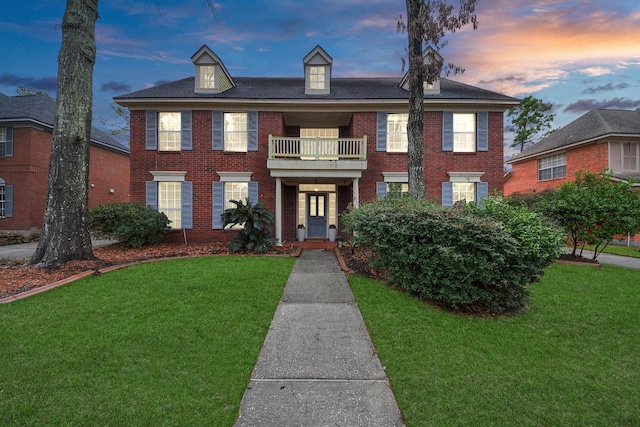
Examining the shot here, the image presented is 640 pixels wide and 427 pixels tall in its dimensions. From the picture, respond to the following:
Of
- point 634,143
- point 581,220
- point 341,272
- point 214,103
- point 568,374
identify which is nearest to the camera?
point 568,374

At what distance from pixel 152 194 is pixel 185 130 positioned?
10.0ft

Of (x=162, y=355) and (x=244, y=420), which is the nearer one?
(x=244, y=420)

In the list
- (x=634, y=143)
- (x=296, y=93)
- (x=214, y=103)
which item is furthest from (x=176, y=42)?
(x=634, y=143)

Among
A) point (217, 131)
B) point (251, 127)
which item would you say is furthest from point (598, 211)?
point (217, 131)

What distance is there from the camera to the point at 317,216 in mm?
14578

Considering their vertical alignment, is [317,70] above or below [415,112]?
above

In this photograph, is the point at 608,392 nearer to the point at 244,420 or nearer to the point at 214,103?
the point at 244,420

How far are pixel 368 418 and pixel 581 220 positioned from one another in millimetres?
9954

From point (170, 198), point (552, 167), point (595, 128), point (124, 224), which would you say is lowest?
point (124, 224)

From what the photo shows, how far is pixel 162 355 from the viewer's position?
339cm

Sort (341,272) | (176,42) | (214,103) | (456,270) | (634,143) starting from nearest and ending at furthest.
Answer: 1. (456,270)
2. (341,272)
3. (214,103)
4. (634,143)
5. (176,42)

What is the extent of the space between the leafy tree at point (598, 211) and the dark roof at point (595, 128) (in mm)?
9533

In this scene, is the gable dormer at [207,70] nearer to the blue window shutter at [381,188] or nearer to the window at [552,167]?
the blue window shutter at [381,188]

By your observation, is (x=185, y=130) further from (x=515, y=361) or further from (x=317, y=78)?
(x=515, y=361)
